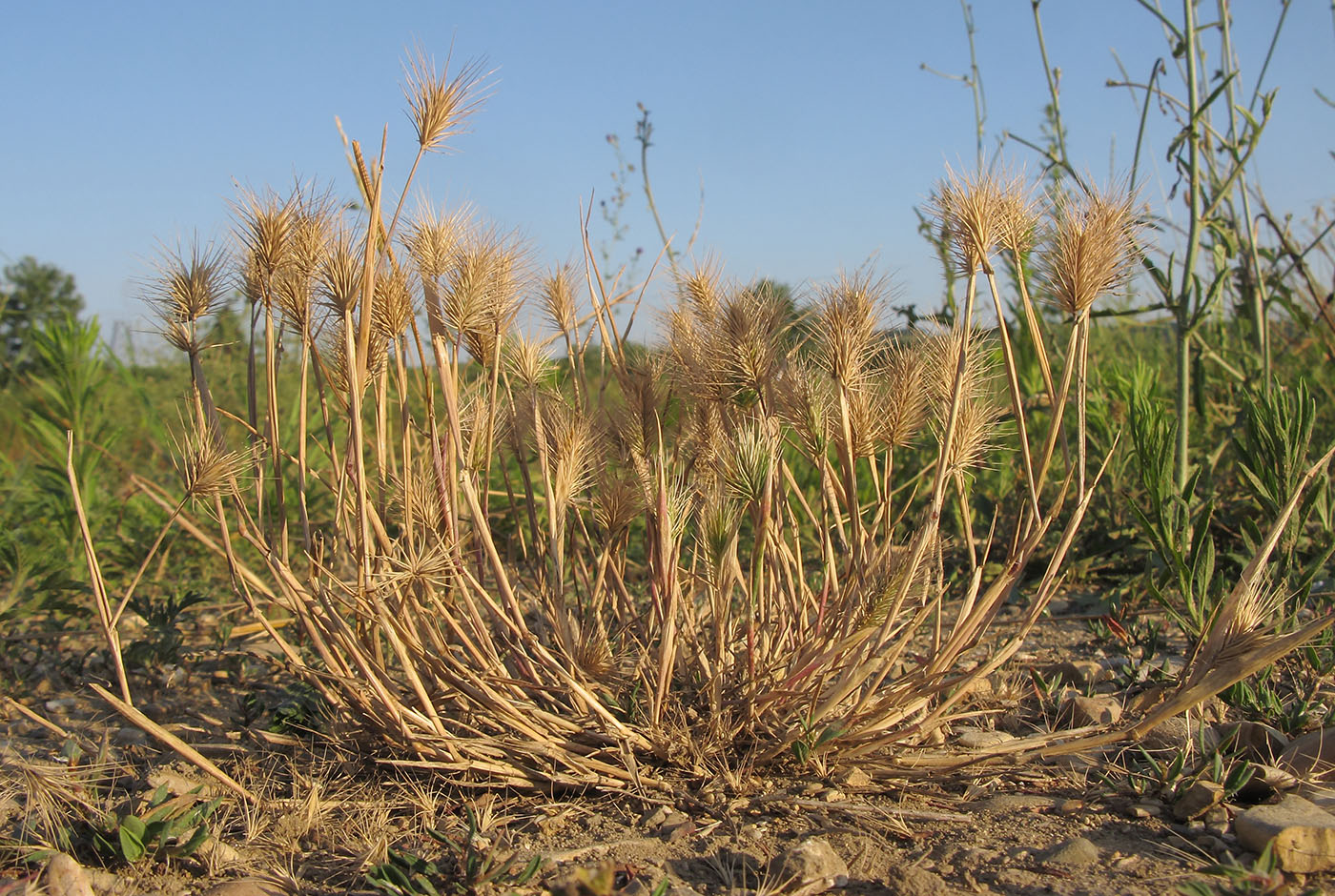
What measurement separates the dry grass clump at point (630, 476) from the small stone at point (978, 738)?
0.11 m

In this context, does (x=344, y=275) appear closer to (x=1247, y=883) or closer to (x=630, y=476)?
(x=630, y=476)

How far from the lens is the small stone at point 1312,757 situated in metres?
1.84

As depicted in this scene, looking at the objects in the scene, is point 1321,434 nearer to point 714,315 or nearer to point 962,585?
point 962,585

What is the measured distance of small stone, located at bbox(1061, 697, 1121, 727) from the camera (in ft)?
7.04

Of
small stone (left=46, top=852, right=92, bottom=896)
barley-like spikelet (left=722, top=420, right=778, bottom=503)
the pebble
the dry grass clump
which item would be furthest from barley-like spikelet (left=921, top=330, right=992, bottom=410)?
small stone (left=46, top=852, right=92, bottom=896)

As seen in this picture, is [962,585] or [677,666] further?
[962,585]

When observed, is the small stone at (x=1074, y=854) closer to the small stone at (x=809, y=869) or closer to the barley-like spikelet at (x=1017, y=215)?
the small stone at (x=809, y=869)

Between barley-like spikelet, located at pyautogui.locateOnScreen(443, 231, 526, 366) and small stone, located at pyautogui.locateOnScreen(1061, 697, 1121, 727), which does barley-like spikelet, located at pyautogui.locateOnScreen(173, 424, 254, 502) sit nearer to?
barley-like spikelet, located at pyautogui.locateOnScreen(443, 231, 526, 366)

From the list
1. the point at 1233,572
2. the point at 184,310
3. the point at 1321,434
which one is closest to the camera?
the point at 184,310

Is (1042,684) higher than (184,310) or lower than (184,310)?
lower

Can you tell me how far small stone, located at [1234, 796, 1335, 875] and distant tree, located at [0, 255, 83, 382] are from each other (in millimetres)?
4077

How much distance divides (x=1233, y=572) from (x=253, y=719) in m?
2.78

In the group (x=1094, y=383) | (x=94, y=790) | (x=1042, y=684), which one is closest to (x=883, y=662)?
(x=1042, y=684)

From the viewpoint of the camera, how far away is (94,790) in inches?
77.6
